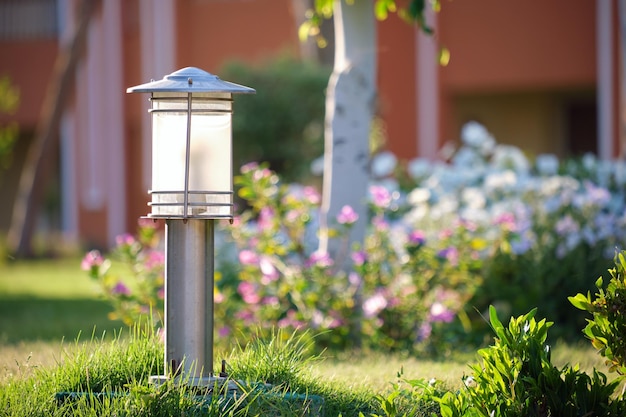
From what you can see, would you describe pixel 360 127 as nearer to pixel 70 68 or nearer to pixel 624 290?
pixel 624 290

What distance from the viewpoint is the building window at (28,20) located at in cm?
1869

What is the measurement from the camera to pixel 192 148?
12.6 feet

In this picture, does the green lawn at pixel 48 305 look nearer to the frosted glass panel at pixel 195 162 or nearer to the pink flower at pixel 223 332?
the pink flower at pixel 223 332

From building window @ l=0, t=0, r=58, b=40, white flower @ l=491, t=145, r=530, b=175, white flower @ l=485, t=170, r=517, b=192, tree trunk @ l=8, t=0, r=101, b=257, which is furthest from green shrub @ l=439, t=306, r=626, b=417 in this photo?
building window @ l=0, t=0, r=58, b=40

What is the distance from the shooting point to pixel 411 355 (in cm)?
584

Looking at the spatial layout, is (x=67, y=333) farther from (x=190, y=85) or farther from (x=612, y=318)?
(x=612, y=318)

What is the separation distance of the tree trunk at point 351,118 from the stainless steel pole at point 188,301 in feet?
8.39

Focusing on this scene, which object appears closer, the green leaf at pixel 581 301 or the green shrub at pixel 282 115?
the green leaf at pixel 581 301

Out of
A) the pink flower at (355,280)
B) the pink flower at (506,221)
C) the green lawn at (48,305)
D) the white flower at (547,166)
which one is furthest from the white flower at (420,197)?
the green lawn at (48,305)

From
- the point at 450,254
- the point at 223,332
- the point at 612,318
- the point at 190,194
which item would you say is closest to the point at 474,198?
the point at 450,254

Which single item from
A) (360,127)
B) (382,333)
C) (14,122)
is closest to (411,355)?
(382,333)

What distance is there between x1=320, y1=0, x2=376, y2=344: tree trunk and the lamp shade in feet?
8.08

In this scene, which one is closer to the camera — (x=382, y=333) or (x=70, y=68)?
(x=382, y=333)

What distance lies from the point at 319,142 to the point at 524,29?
11.4 feet
